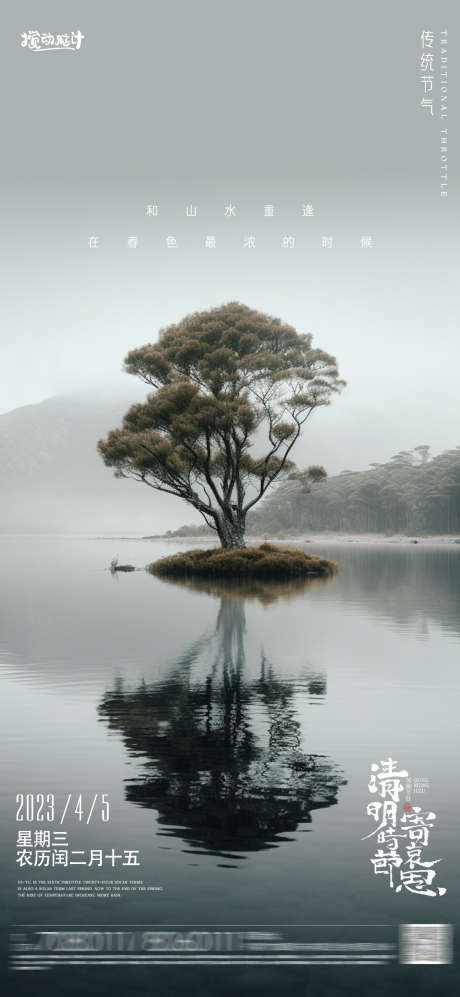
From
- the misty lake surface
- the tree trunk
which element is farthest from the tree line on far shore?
the misty lake surface

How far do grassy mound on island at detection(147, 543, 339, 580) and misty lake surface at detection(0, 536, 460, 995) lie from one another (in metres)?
20.7

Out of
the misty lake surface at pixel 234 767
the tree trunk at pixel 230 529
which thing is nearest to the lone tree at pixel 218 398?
the tree trunk at pixel 230 529

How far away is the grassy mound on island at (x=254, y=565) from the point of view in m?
39.8

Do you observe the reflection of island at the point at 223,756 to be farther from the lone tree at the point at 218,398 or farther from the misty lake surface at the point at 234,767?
the lone tree at the point at 218,398


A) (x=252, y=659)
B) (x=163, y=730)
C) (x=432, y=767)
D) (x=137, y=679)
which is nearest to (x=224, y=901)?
(x=432, y=767)

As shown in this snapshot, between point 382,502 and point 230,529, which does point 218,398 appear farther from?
point 382,502

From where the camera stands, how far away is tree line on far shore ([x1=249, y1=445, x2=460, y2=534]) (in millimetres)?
128375

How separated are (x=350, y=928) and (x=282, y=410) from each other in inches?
1463

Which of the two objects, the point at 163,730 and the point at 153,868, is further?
the point at 163,730

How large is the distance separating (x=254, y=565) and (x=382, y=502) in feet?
320

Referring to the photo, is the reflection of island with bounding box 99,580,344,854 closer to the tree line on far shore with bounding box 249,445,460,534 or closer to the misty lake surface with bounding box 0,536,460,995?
the misty lake surface with bounding box 0,536,460,995

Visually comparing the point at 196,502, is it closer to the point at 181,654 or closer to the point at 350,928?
the point at 181,654

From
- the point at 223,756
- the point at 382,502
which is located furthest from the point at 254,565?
the point at 382,502

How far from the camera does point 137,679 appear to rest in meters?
12.8
